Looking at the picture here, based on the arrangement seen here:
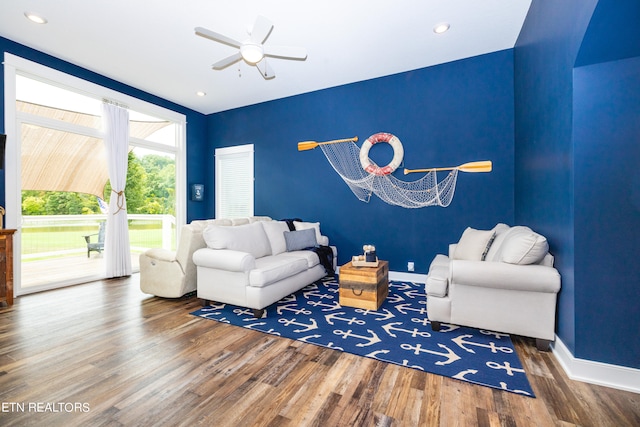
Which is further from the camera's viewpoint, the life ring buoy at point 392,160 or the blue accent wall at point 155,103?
the life ring buoy at point 392,160

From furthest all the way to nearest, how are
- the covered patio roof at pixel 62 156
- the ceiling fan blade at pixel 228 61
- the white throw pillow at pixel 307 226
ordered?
the white throw pillow at pixel 307 226
the covered patio roof at pixel 62 156
the ceiling fan blade at pixel 228 61

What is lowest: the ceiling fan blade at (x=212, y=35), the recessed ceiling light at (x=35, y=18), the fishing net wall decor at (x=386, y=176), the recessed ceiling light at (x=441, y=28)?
the fishing net wall decor at (x=386, y=176)

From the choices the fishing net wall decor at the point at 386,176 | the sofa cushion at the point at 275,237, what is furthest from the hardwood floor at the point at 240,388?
the fishing net wall decor at the point at 386,176

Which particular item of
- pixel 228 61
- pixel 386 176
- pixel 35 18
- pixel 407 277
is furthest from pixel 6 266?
pixel 407 277

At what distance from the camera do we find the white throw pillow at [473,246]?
2744 mm

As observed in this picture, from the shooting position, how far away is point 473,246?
9.29ft

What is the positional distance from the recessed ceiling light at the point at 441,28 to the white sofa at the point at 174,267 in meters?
3.39

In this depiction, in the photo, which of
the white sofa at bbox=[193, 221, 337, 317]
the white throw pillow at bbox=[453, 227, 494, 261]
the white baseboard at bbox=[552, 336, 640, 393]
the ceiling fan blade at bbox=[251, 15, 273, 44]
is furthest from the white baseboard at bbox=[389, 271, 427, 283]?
the ceiling fan blade at bbox=[251, 15, 273, 44]

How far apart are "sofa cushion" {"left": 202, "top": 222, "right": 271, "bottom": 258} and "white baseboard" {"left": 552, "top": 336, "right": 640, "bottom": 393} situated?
2.89 meters

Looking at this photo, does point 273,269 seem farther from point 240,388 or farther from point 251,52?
point 251,52

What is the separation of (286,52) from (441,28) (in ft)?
5.71

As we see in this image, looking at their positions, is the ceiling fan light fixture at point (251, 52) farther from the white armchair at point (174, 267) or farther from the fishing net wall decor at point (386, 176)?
the fishing net wall decor at point (386, 176)

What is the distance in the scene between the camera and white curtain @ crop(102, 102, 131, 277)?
4.20m

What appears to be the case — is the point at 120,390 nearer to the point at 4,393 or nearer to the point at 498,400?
the point at 4,393
